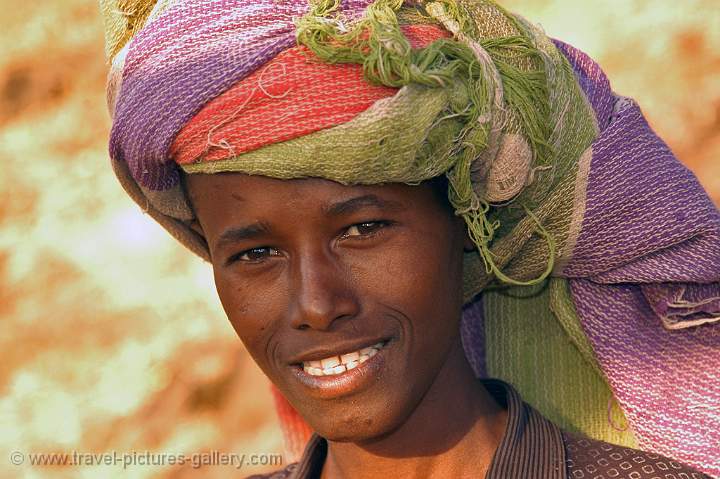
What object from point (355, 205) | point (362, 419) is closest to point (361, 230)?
point (355, 205)

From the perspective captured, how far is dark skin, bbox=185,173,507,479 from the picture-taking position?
2.06m

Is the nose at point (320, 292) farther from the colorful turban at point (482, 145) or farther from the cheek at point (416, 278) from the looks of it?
the colorful turban at point (482, 145)

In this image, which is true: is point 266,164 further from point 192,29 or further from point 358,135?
point 192,29

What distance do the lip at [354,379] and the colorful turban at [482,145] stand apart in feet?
1.07

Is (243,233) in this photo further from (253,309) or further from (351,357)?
(351,357)

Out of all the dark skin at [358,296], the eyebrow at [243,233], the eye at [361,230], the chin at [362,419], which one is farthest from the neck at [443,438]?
the eyebrow at [243,233]

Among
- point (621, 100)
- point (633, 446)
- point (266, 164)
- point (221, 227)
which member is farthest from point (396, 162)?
point (633, 446)

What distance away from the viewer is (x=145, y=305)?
15.9 feet

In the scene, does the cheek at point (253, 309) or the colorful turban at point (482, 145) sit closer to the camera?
the colorful turban at point (482, 145)

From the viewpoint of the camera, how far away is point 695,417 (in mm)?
2250

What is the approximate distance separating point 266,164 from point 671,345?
1013 mm

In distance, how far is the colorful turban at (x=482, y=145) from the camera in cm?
199

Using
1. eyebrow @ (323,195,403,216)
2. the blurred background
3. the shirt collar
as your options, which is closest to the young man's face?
eyebrow @ (323,195,403,216)

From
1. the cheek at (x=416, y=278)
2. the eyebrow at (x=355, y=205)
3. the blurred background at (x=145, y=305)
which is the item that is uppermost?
the eyebrow at (x=355, y=205)
